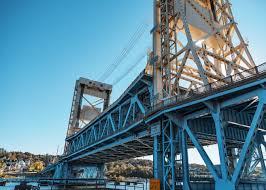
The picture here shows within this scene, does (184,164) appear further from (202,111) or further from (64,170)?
(64,170)

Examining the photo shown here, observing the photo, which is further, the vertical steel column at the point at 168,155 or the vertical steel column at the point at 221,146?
the vertical steel column at the point at 168,155

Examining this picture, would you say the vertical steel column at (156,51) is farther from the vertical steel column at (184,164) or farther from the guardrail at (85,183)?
the guardrail at (85,183)

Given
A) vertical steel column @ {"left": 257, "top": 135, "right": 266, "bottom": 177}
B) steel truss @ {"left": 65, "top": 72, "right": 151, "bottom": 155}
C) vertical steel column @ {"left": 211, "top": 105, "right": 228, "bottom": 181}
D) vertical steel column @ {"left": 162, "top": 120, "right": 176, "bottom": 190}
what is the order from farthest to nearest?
steel truss @ {"left": 65, "top": 72, "right": 151, "bottom": 155} → vertical steel column @ {"left": 257, "top": 135, "right": 266, "bottom": 177} → vertical steel column @ {"left": 162, "top": 120, "right": 176, "bottom": 190} → vertical steel column @ {"left": 211, "top": 105, "right": 228, "bottom": 181}

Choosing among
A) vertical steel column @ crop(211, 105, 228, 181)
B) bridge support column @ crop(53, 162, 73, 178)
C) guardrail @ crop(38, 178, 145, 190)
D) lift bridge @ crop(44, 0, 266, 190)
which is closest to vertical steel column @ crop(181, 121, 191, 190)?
lift bridge @ crop(44, 0, 266, 190)

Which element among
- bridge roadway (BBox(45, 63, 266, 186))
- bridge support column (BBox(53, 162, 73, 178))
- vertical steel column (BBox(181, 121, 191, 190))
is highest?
bridge roadway (BBox(45, 63, 266, 186))

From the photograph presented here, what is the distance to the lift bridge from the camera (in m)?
12.8

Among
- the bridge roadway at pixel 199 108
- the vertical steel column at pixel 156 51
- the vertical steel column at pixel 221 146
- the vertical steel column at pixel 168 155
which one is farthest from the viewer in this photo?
the vertical steel column at pixel 156 51

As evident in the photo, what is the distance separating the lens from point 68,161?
58.7 m

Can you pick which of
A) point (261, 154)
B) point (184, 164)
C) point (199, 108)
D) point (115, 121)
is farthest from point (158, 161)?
point (115, 121)

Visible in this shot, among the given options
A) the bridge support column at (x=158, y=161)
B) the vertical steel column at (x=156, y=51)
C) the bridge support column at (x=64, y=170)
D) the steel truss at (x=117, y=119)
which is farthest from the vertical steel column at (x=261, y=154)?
the bridge support column at (x=64, y=170)

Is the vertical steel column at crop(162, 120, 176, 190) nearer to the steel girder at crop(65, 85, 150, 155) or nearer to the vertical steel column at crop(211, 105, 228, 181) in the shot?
the steel girder at crop(65, 85, 150, 155)

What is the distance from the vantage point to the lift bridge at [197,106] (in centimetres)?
1279

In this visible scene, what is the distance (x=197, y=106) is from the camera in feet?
52.4

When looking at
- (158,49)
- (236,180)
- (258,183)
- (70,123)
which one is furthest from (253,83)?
(70,123)
